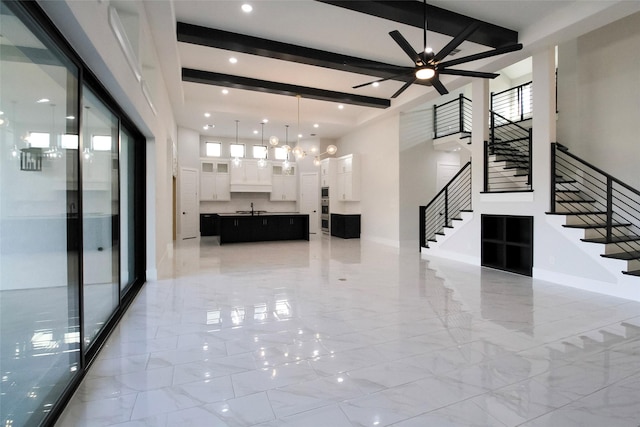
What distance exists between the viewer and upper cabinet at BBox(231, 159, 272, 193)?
12.3 metres

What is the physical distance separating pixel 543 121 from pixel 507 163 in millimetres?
1947

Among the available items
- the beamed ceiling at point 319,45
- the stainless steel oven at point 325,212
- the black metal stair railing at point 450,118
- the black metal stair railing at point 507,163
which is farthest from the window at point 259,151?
the black metal stair railing at point 507,163

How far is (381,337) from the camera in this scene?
3.03m

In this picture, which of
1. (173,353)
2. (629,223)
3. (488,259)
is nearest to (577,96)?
(629,223)

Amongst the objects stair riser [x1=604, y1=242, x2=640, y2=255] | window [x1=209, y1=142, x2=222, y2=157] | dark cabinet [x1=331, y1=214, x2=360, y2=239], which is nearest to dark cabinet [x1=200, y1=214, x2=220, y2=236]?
window [x1=209, y1=142, x2=222, y2=157]

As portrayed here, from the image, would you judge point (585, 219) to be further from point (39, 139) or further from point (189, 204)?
point (189, 204)

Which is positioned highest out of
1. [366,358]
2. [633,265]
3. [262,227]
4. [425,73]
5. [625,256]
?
[425,73]

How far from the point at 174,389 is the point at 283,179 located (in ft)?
36.7

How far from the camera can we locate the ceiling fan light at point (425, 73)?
13.2 feet

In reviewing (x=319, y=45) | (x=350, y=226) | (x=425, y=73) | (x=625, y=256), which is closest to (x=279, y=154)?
(x=350, y=226)

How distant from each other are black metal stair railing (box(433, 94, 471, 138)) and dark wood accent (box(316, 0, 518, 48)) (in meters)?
3.66

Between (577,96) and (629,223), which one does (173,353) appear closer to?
(629,223)

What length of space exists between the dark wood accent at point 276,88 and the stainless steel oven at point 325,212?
4648 mm

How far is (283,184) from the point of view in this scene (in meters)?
13.1
